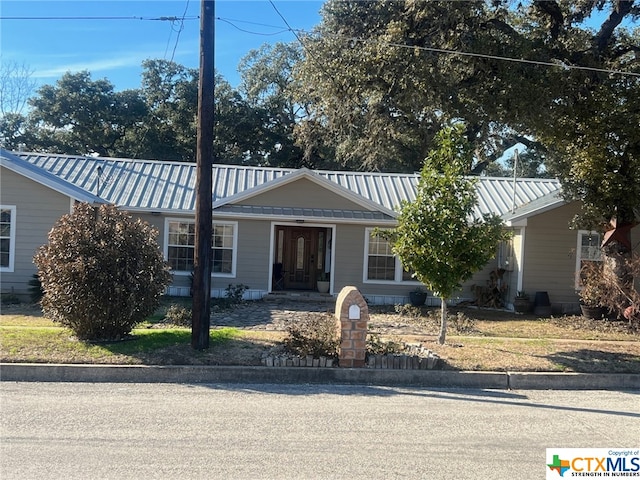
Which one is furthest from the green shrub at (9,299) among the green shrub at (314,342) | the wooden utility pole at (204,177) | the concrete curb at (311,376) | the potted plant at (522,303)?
the potted plant at (522,303)

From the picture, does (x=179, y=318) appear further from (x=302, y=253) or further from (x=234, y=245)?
(x=302, y=253)

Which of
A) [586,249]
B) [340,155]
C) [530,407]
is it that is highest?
[340,155]

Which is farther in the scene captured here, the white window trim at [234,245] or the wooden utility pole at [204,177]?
the white window trim at [234,245]

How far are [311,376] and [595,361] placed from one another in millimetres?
4841

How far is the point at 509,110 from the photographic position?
11.7 meters

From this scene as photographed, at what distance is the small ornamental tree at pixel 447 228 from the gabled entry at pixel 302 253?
9.63m

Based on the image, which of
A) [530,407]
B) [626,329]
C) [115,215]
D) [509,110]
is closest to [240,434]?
[530,407]

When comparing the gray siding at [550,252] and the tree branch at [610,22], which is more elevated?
the tree branch at [610,22]

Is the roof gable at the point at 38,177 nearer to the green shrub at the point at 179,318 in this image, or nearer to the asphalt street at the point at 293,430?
the green shrub at the point at 179,318

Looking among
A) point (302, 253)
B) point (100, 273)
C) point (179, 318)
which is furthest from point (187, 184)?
point (100, 273)

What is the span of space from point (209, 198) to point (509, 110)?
23.3 feet

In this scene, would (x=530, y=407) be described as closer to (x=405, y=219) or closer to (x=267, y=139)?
(x=405, y=219)

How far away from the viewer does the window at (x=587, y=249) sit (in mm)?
16422

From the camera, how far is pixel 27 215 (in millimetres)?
15305
